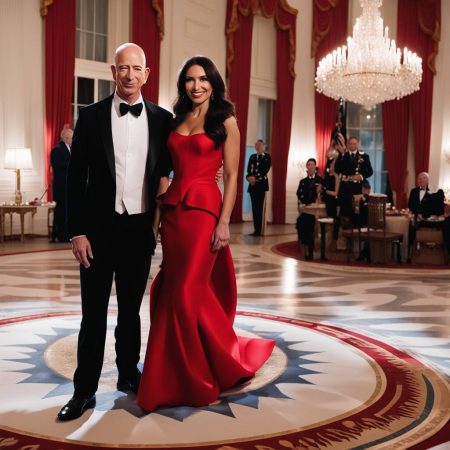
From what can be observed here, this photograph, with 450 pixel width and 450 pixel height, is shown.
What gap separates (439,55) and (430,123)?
1.48m

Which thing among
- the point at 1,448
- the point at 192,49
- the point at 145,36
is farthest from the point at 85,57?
the point at 1,448

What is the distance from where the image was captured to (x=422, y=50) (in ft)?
45.4

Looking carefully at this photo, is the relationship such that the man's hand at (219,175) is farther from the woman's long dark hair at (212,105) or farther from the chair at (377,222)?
the chair at (377,222)

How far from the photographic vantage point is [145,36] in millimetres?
11289

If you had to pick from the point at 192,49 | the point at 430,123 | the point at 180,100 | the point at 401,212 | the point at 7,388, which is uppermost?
the point at 192,49

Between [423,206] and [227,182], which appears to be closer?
[227,182]

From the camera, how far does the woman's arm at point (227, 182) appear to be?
300 cm

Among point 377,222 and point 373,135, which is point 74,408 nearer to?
point 377,222

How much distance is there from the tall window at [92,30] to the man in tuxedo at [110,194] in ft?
28.0

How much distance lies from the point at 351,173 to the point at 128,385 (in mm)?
6400

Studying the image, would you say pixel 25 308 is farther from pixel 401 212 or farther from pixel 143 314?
pixel 401 212

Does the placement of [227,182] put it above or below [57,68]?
below

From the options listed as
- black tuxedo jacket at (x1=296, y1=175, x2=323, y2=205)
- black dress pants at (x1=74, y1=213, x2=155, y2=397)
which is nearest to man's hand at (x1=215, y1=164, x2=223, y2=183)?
black dress pants at (x1=74, y1=213, x2=155, y2=397)

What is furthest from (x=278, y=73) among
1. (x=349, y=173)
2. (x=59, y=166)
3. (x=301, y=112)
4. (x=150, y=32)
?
(x=59, y=166)
